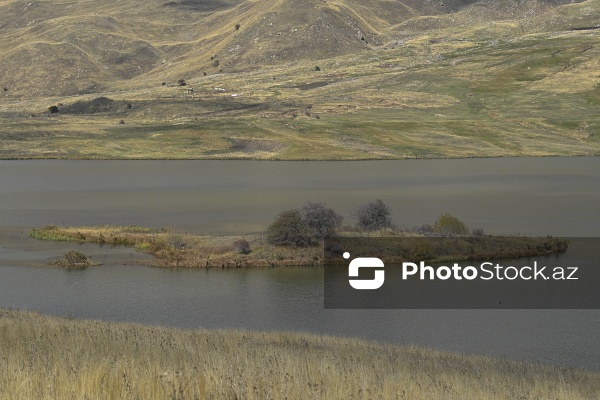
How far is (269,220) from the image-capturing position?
60906 mm

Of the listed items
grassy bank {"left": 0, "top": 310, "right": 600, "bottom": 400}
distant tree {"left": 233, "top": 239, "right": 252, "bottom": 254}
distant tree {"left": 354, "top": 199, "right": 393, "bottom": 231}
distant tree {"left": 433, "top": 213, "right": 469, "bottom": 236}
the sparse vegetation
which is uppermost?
grassy bank {"left": 0, "top": 310, "right": 600, "bottom": 400}

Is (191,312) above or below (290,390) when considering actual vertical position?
below

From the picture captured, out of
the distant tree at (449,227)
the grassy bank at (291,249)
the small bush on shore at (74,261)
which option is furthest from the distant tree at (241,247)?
the distant tree at (449,227)

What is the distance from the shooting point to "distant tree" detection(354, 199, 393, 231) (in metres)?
51.4

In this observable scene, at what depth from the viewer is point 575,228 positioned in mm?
56938

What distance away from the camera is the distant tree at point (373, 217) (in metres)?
51.4

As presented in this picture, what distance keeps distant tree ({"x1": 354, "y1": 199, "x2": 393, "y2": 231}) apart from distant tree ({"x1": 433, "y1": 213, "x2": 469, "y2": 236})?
10.4 ft

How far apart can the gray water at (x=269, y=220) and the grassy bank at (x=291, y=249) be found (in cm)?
173

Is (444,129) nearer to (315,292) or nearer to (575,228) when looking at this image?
(575,228)

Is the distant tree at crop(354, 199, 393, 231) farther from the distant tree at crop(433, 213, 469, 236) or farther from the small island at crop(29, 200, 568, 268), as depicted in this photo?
the distant tree at crop(433, 213, 469, 236)

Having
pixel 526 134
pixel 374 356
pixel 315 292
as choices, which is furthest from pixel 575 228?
pixel 526 134

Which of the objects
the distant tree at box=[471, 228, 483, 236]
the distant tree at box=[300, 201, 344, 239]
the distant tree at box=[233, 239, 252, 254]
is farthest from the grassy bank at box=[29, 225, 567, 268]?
the distant tree at box=[471, 228, 483, 236]

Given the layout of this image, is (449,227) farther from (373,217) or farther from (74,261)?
(74,261)

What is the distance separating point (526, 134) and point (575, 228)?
101 metres
